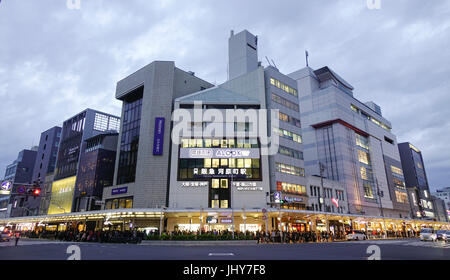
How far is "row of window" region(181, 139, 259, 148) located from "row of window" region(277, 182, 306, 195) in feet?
29.3

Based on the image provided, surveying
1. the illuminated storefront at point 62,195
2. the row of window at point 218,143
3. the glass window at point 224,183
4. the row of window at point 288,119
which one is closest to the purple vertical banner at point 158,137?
the row of window at point 218,143

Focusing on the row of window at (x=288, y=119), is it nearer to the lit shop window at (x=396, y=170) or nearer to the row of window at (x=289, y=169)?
the row of window at (x=289, y=169)

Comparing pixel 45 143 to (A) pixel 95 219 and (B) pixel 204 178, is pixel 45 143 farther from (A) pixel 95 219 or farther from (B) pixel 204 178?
(B) pixel 204 178

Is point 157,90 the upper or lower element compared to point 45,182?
upper

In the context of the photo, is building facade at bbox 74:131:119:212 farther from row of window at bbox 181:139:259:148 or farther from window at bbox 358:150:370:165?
window at bbox 358:150:370:165

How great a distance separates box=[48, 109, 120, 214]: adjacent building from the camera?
77500 millimetres

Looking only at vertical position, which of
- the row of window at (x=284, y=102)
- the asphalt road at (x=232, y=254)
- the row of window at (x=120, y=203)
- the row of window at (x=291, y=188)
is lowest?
the asphalt road at (x=232, y=254)

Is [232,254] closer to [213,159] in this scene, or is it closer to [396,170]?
[213,159]

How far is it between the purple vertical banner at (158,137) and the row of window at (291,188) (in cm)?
2352

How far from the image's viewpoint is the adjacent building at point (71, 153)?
7750 centimetres

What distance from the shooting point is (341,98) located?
290 ft

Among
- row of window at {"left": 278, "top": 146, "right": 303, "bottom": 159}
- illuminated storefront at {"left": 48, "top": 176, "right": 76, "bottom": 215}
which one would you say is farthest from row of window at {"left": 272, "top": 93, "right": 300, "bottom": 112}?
illuminated storefront at {"left": 48, "top": 176, "right": 76, "bottom": 215}

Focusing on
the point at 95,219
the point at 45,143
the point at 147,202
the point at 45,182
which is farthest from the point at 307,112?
the point at 45,143

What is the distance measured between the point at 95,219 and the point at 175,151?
2621 centimetres
